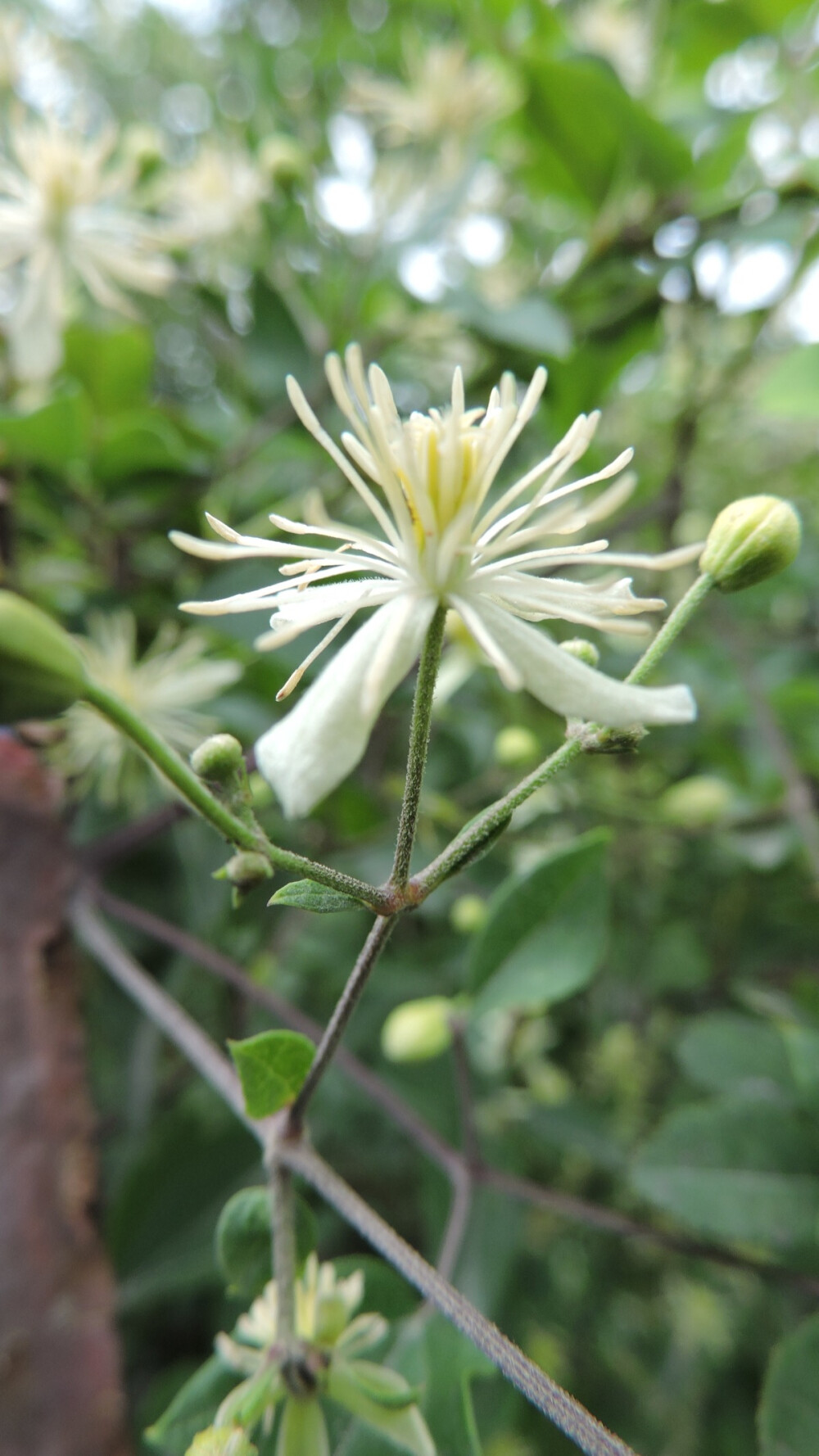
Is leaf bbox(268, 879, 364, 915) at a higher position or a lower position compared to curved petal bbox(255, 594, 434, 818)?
lower

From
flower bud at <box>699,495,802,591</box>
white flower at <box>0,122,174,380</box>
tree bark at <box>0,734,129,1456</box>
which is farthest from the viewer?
white flower at <box>0,122,174,380</box>

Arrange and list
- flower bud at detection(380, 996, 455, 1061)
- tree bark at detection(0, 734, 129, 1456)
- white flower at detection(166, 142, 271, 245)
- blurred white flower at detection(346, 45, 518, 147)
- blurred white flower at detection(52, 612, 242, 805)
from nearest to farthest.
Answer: tree bark at detection(0, 734, 129, 1456) < flower bud at detection(380, 996, 455, 1061) < blurred white flower at detection(52, 612, 242, 805) < blurred white flower at detection(346, 45, 518, 147) < white flower at detection(166, 142, 271, 245)

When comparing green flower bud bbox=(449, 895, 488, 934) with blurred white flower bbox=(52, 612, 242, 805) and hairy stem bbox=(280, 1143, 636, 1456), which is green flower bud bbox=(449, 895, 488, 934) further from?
hairy stem bbox=(280, 1143, 636, 1456)

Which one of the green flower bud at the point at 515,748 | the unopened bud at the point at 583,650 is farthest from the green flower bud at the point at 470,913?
the unopened bud at the point at 583,650

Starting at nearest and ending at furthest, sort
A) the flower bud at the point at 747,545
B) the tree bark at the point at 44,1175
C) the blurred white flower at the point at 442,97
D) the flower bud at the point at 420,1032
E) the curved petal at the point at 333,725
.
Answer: the curved petal at the point at 333,725, the flower bud at the point at 747,545, the tree bark at the point at 44,1175, the flower bud at the point at 420,1032, the blurred white flower at the point at 442,97

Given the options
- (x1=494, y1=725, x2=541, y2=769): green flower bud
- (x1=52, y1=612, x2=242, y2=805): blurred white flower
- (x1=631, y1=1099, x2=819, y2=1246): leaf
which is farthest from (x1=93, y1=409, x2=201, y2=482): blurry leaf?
(x1=631, y1=1099, x2=819, y2=1246): leaf

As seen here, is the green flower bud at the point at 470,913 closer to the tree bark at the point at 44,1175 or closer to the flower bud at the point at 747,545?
the tree bark at the point at 44,1175
